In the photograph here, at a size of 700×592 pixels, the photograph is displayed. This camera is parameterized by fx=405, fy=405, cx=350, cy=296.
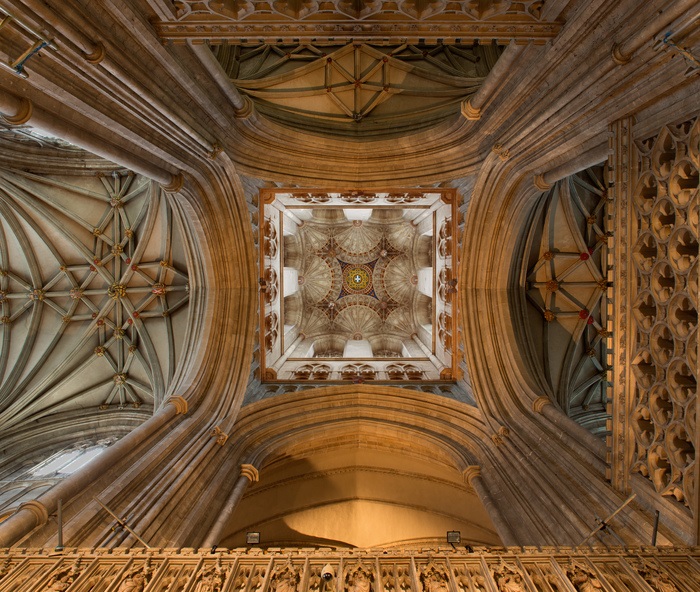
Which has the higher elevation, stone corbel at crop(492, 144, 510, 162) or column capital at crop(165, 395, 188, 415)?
stone corbel at crop(492, 144, 510, 162)

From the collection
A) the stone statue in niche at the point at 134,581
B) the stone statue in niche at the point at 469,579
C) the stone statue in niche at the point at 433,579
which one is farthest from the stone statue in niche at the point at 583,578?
the stone statue in niche at the point at 134,581

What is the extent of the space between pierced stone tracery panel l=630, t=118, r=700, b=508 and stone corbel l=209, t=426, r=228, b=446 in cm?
713

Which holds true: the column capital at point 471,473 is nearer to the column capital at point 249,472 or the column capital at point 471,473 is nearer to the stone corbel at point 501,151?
the column capital at point 249,472

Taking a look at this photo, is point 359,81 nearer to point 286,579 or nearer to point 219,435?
point 219,435

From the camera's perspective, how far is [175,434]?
7.52m

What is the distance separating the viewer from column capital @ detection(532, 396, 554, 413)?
8.30 metres

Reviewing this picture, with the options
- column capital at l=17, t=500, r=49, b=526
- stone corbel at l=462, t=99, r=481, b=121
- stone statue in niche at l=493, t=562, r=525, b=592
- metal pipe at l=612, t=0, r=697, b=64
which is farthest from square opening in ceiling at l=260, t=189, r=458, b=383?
stone statue in niche at l=493, t=562, r=525, b=592

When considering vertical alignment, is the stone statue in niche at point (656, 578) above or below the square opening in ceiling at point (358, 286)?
below

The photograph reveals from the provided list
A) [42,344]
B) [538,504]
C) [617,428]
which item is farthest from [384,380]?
[42,344]

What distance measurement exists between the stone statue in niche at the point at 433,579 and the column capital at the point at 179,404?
618 centimetres

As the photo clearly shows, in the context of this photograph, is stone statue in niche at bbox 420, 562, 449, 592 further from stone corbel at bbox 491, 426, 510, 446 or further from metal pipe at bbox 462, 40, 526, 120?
metal pipe at bbox 462, 40, 526, 120

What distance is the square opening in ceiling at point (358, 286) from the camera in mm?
11367

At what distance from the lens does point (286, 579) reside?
365 centimetres

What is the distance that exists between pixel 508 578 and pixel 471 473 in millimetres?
4707
